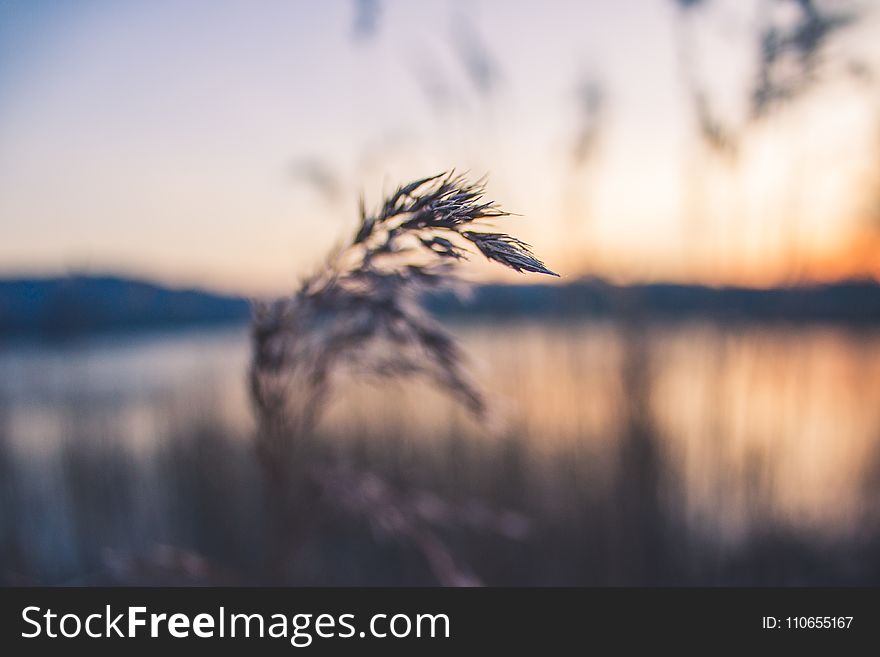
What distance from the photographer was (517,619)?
3.08 ft

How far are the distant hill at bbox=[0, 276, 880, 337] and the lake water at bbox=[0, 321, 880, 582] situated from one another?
0.11 m

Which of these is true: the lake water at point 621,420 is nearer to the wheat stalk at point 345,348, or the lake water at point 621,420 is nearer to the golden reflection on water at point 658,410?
the golden reflection on water at point 658,410

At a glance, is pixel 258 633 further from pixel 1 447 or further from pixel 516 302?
pixel 1 447

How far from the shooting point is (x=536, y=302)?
2783 millimetres

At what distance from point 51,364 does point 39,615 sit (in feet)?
9.61

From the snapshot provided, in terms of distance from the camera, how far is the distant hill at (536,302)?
7.18 feet

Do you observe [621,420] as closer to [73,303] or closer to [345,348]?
[345,348]

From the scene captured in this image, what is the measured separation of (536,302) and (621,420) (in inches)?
32.8

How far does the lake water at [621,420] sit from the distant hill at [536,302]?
0.11 meters

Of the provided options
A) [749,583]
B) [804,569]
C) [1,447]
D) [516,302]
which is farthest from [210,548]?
[804,569]

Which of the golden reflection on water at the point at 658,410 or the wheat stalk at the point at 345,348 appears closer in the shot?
the wheat stalk at the point at 345,348

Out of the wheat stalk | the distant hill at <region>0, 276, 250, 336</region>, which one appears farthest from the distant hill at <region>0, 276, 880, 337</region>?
the wheat stalk

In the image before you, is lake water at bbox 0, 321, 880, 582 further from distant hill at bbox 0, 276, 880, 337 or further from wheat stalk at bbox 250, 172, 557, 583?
wheat stalk at bbox 250, 172, 557, 583

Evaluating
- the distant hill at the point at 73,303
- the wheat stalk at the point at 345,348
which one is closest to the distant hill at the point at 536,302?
the distant hill at the point at 73,303
